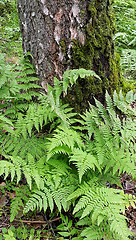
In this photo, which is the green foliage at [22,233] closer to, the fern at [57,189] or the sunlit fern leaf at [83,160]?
the fern at [57,189]

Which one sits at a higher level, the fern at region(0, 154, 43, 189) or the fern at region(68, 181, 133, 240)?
the fern at region(0, 154, 43, 189)

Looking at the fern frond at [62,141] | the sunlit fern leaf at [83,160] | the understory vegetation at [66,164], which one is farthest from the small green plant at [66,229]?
the fern frond at [62,141]

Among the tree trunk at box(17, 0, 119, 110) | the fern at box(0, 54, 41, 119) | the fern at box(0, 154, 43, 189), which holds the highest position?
the tree trunk at box(17, 0, 119, 110)

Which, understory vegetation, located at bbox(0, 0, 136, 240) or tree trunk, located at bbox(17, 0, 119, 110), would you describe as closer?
understory vegetation, located at bbox(0, 0, 136, 240)

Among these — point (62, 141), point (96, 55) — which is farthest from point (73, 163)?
point (96, 55)

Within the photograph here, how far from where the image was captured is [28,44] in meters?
2.47

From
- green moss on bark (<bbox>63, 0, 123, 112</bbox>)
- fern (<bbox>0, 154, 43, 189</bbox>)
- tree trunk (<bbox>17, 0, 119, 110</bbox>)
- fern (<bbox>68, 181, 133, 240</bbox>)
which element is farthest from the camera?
green moss on bark (<bbox>63, 0, 123, 112</bbox>)

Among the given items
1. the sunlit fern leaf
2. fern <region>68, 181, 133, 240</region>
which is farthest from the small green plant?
the sunlit fern leaf

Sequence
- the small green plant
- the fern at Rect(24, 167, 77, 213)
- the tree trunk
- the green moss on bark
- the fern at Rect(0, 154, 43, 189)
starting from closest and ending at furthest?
the fern at Rect(0, 154, 43, 189)
the fern at Rect(24, 167, 77, 213)
the small green plant
the tree trunk
the green moss on bark

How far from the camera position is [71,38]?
7.43ft

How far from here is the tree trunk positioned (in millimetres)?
2195

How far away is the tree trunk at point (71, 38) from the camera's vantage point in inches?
86.4

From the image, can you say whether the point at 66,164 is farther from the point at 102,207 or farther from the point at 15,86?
the point at 15,86

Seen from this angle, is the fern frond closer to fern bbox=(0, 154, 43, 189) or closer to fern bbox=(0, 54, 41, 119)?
fern bbox=(0, 154, 43, 189)
